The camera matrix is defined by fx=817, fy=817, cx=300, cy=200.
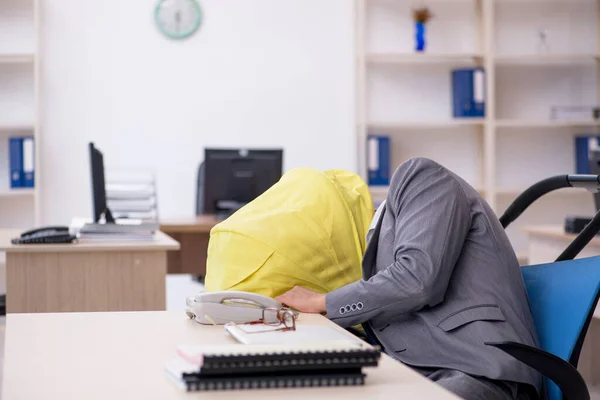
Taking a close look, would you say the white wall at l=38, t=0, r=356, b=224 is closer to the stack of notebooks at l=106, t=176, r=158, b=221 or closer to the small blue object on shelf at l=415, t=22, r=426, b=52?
the small blue object on shelf at l=415, t=22, r=426, b=52

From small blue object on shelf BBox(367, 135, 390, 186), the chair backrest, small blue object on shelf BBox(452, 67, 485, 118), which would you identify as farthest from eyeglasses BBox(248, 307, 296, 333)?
small blue object on shelf BBox(452, 67, 485, 118)

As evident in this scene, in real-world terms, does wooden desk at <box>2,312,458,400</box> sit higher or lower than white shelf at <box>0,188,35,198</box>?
lower

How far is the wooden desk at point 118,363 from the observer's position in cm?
117

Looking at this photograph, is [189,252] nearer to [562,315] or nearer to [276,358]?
[562,315]

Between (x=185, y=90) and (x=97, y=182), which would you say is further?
(x=185, y=90)

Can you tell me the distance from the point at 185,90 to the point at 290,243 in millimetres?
4172

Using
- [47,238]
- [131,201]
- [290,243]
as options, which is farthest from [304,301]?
[131,201]

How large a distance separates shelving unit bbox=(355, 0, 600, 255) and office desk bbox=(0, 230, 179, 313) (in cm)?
278

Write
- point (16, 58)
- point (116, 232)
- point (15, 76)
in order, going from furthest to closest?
point (15, 76)
point (16, 58)
point (116, 232)

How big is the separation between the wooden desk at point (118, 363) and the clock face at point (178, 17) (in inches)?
171

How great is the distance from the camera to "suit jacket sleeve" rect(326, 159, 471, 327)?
1785 millimetres

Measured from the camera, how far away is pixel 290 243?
1970 millimetres

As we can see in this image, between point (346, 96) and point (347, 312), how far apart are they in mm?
4423

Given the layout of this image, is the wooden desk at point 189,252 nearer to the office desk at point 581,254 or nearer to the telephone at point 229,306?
the office desk at point 581,254
